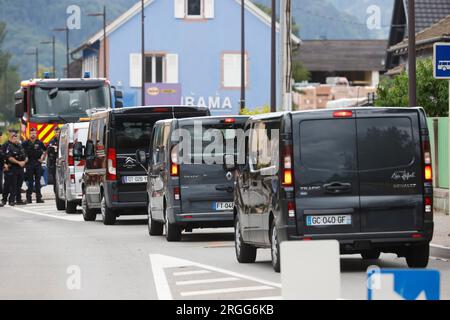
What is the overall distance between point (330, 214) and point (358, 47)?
128319 millimetres

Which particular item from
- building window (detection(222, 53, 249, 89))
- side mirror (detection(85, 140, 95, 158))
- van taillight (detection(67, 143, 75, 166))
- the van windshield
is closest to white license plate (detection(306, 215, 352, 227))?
the van windshield

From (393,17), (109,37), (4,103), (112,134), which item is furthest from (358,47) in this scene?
(112,134)

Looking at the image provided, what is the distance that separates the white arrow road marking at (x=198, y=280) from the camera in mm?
14273

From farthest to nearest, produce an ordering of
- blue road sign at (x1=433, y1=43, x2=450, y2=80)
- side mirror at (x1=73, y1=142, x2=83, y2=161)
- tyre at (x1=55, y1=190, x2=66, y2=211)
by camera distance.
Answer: tyre at (x1=55, y1=190, x2=66, y2=211) < side mirror at (x1=73, y1=142, x2=83, y2=161) < blue road sign at (x1=433, y1=43, x2=450, y2=80)

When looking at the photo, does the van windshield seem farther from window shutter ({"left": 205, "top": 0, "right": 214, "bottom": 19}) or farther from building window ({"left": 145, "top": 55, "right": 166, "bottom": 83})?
window shutter ({"left": 205, "top": 0, "right": 214, "bottom": 19})

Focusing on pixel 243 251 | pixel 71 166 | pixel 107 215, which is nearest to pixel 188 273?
pixel 243 251

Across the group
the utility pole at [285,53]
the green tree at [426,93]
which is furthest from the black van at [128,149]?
the green tree at [426,93]

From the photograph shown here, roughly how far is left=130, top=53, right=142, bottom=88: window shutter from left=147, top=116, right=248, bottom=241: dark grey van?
60.6 m

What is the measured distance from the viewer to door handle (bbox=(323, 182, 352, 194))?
1636cm

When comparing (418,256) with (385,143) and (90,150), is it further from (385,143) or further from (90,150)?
(90,150)

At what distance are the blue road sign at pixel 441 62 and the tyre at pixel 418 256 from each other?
4639 mm

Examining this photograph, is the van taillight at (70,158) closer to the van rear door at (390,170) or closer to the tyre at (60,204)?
the tyre at (60,204)

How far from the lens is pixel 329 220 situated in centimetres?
1633

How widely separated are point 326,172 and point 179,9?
69.3 m
